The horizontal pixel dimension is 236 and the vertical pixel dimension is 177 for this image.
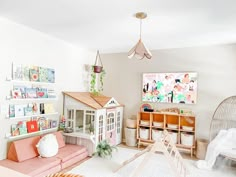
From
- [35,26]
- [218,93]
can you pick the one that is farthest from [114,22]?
[218,93]

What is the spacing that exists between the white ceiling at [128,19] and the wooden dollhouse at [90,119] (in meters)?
1.32

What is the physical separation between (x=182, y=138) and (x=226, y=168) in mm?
918

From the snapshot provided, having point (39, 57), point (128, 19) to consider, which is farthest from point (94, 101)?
point (128, 19)

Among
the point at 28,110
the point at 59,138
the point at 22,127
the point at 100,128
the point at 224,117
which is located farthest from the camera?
the point at 100,128

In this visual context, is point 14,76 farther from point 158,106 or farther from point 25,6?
point 158,106

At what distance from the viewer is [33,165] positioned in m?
2.64

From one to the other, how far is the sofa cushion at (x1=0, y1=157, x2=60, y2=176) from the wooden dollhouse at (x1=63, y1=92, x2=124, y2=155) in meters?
0.83

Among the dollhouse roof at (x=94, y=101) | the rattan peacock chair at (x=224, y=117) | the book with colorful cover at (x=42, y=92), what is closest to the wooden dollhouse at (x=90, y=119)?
the dollhouse roof at (x=94, y=101)

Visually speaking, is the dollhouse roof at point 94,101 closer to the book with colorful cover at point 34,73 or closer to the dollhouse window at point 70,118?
the dollhouse window at point 70,118

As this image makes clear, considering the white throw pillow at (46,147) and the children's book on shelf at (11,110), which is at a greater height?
the children's book on shelf at (11,110)

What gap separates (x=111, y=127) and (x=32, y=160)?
6.06 ft

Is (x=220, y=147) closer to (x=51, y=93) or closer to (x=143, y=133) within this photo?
(x=143, y=133)

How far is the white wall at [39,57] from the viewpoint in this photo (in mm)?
2801

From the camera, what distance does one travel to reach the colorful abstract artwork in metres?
4.02
